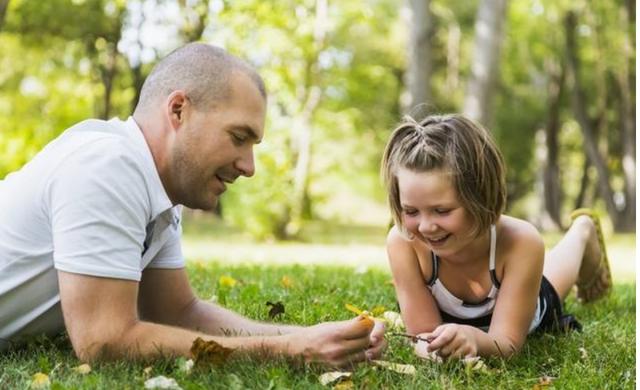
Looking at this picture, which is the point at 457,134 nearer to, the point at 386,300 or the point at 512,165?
→ the point at 386,300

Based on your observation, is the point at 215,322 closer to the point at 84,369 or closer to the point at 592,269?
the point at 84,369

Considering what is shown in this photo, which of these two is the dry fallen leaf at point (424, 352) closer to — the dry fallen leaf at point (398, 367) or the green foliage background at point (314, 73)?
the dry fallen leaf at point (398, 367)

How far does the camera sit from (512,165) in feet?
112

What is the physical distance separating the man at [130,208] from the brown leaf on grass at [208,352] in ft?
0.08

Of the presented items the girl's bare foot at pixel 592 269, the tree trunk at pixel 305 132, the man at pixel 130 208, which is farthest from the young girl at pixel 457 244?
the tree trunk at pixel 305 132

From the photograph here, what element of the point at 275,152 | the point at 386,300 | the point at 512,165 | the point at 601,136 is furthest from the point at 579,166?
the point at 386,300

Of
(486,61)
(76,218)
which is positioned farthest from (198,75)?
(486,61)

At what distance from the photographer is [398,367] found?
2961 millimetres

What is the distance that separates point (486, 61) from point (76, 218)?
11276mm

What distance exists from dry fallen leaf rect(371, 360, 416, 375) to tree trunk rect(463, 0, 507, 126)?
1050 centimetres

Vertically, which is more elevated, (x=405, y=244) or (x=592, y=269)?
(x=405, y=244)

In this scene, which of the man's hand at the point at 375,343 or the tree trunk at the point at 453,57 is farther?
the tree trunk at the point at 453,57

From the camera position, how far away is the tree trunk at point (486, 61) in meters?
13.1

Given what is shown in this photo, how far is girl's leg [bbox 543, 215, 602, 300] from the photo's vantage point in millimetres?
4676
